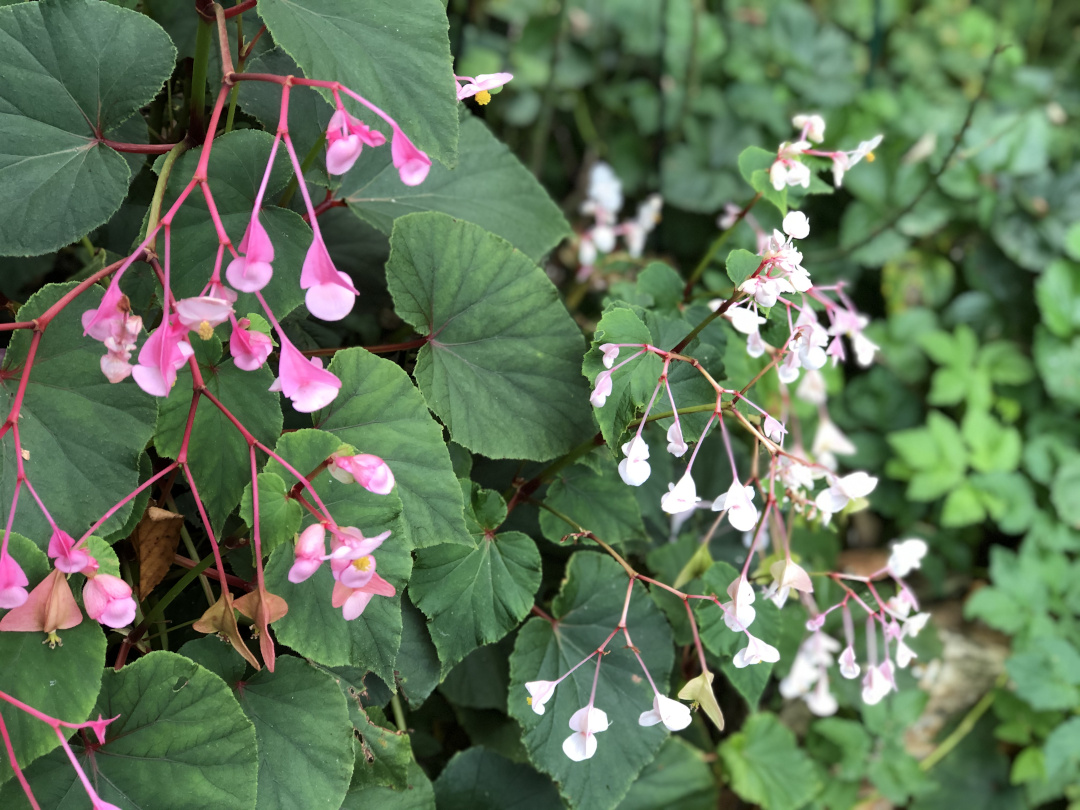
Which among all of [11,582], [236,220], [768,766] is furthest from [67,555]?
[768,766]

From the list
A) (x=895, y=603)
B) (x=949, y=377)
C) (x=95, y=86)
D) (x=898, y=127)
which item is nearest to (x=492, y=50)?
(x=898, y=127)

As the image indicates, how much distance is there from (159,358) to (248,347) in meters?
0.05

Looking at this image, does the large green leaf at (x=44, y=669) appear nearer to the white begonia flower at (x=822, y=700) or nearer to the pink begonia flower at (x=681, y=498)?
the pink begonia flower at (x=681, y=498)

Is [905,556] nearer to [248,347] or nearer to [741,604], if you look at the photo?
[741,604]

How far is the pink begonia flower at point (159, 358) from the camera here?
0.45m

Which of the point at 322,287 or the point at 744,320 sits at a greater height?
the point at 322,287

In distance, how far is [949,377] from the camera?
62.4 inches

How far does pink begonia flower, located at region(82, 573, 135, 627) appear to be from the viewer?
1.61 feet

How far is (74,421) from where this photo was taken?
1.82ft

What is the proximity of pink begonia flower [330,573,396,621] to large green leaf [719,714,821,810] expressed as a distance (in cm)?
70

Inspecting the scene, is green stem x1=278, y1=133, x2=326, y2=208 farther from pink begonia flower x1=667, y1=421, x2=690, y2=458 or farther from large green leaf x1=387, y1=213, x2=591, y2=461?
pink begonia flower x1=667, y1=421, x2=690, y2=458

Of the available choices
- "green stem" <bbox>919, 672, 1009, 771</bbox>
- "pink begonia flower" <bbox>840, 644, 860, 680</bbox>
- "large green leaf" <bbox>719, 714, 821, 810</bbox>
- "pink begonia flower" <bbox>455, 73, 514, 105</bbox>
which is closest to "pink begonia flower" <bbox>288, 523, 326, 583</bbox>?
"pink begonia flower" <bbox>455, 73, 514, 105</bbox>

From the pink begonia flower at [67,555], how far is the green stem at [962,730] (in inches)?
56.0

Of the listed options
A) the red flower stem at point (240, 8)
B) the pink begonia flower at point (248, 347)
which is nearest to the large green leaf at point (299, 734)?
the pink begonia flower at point (248, 347)
